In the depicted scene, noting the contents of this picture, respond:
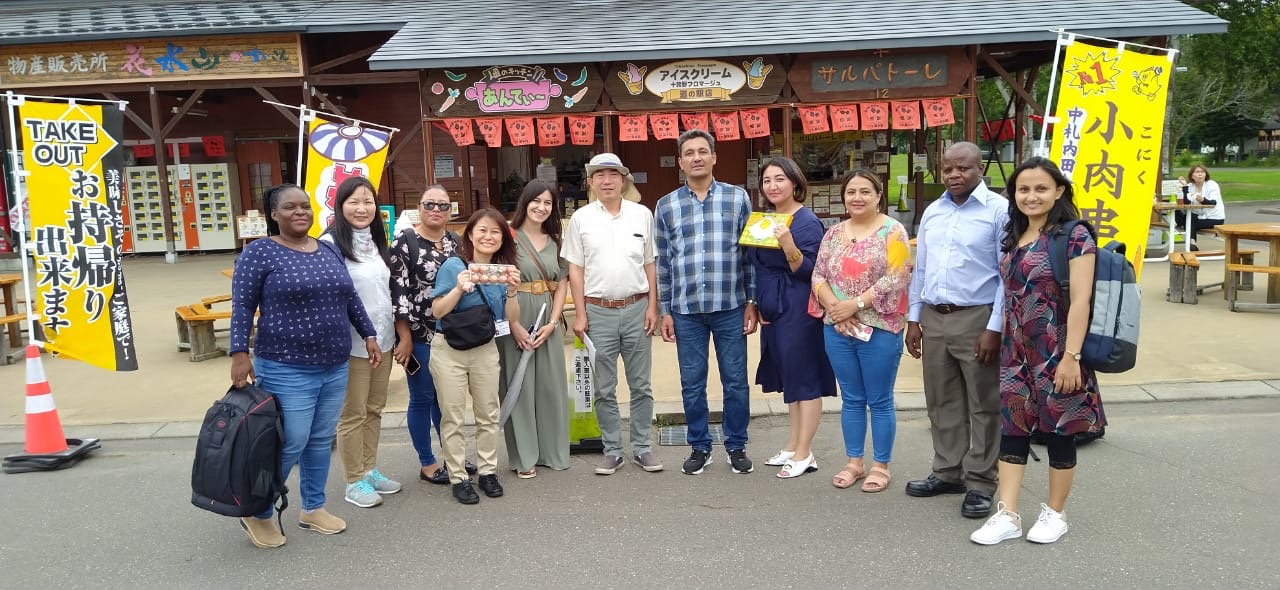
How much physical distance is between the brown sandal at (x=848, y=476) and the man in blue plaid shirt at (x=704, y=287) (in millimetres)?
493

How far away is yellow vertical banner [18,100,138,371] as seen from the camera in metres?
5.58

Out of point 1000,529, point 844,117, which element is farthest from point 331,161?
point 844,117

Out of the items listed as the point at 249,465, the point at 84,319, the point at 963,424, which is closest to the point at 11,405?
the point at 84,319

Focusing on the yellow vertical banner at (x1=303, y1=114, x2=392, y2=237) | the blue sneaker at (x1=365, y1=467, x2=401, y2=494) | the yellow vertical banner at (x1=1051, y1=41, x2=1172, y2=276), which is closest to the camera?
the blue sneaker at (x1=365, y1=467, x2=401, y2=494)

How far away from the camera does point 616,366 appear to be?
485 centimetres

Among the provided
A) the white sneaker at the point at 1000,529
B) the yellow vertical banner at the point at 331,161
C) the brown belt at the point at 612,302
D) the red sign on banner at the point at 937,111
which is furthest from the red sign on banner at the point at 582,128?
the white sneaker at the point at 1000,529

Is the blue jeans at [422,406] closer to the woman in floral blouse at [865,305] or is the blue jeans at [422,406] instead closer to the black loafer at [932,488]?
the woman in floral blouse at [865,305]

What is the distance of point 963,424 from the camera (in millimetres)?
4250

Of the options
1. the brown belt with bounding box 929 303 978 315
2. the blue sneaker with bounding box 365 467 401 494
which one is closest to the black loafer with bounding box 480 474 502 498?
the blue sneaker with bounding box 365 467 401 494

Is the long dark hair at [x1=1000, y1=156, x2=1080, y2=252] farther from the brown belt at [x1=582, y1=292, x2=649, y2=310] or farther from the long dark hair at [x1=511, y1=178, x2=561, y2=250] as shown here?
the long dark hair at [x1=511, y1=178, x2=561, y2=250]

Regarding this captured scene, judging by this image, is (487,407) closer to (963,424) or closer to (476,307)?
(476,307)

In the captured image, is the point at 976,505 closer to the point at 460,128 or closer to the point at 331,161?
the point at 331,161

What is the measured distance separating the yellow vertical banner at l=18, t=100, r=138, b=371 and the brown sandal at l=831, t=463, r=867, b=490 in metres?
4.59

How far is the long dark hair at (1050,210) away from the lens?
11.6ft
